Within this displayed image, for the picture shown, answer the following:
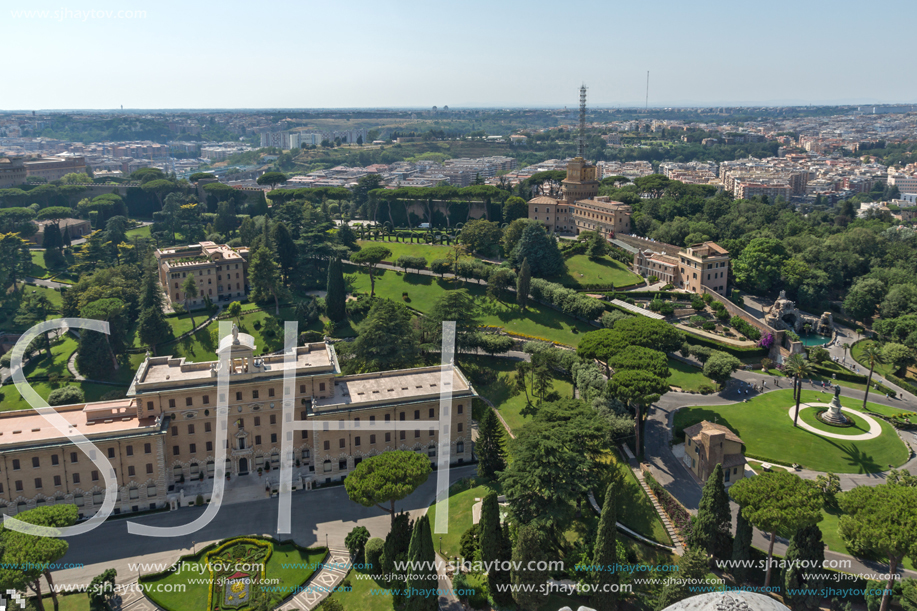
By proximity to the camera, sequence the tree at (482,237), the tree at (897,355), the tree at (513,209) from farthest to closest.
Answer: the tree at (513,209) → the tree at (482,237) → the tree at (897,355)

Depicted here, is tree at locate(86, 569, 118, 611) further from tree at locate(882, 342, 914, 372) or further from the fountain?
tree at locate(882, 342, 914, 372)

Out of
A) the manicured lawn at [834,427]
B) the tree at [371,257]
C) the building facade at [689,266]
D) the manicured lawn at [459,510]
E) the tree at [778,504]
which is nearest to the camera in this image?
the tree at [778,504]

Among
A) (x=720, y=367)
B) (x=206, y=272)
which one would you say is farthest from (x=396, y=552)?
(x=206, y=272)

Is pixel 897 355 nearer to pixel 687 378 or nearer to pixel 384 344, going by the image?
pixel 687 378

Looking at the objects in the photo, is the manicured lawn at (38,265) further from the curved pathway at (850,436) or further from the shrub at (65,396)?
the curved pathway at (850,436)

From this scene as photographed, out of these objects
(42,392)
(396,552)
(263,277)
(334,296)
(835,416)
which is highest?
(263,277)

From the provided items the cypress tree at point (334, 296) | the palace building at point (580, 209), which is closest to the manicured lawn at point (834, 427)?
the palace building at point (580, 209)
